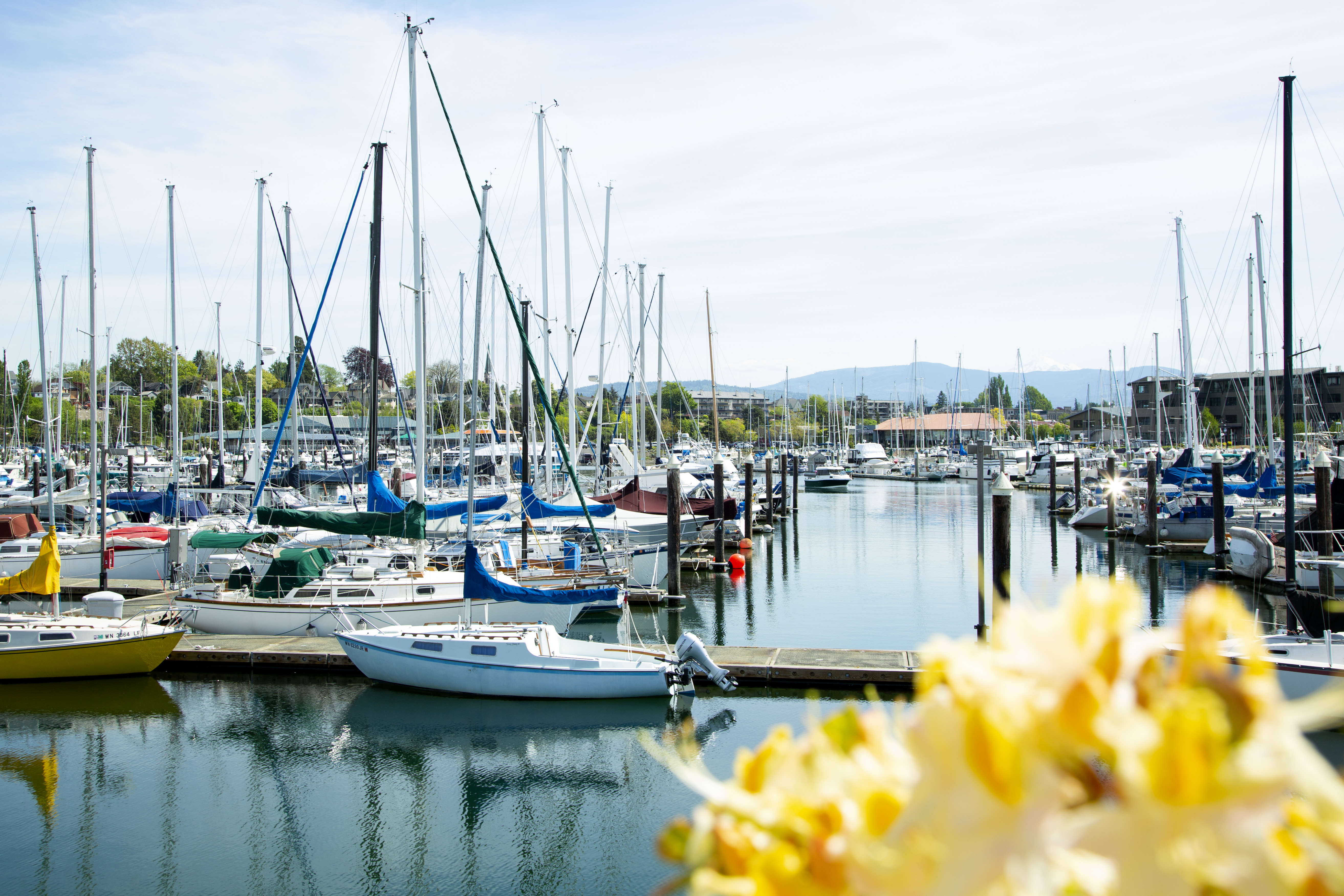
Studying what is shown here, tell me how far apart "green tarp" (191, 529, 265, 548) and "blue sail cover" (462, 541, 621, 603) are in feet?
29.9

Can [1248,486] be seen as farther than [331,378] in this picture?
No

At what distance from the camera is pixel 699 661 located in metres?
16.7

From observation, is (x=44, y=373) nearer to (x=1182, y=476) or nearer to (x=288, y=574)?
(x=288, y=574)

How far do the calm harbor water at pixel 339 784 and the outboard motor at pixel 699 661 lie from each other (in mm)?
562

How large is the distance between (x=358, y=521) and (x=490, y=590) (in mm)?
4537

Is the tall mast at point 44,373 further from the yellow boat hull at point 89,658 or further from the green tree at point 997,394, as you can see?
the green tree at point 997,394

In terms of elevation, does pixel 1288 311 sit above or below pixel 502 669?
above

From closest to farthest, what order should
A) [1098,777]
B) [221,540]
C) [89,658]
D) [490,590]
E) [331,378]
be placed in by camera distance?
[1098,777] → [490,590] → [89,658] → [221,540] → [331,378]

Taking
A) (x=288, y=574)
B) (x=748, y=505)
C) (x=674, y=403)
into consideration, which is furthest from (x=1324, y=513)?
(x=674, y=403)

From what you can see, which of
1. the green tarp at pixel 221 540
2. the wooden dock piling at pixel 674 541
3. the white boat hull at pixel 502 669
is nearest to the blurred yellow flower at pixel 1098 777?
the white boat hull at pixel 502 669

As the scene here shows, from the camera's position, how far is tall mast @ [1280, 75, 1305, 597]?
20.1 m

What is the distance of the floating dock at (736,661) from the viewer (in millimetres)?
17359

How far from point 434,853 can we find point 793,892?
11.9 metres

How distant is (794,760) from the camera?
136 cm
